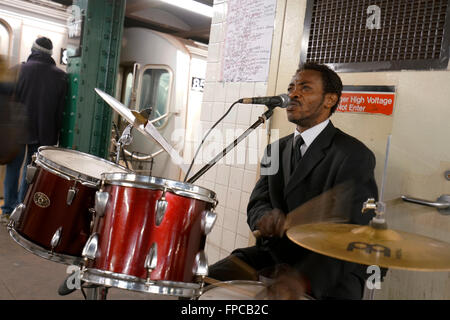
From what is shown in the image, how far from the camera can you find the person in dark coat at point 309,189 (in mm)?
1839

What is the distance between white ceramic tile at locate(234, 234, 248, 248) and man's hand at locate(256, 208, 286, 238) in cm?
98

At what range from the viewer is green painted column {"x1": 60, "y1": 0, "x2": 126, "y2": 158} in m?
4.14

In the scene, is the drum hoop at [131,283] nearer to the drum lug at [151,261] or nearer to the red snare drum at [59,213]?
the drum lug at [151,261]

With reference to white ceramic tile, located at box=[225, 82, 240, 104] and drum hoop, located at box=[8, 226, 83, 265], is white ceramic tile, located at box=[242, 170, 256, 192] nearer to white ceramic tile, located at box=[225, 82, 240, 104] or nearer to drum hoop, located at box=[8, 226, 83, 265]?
white ceramic tile, located at box=[225, 82, 240, 104]

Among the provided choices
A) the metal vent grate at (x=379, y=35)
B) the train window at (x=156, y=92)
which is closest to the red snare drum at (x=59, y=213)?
the metal vent grate at (x=379, y=35)

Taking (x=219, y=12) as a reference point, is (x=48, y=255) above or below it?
below

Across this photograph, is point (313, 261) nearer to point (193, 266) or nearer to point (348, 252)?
point (193, 266)

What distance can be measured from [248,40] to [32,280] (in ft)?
7.97

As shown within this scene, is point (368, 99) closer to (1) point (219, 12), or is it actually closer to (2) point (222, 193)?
(2) point (222, 193)

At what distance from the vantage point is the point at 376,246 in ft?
4.21

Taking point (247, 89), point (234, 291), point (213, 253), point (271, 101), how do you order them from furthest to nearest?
point (213, 253), point (247, 89), point (271, 101), point (234, 291)

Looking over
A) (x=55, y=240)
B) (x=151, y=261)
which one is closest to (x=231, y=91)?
(x=55, y=240)

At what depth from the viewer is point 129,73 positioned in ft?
22.9

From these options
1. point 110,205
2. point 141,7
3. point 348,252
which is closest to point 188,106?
point 141,7
